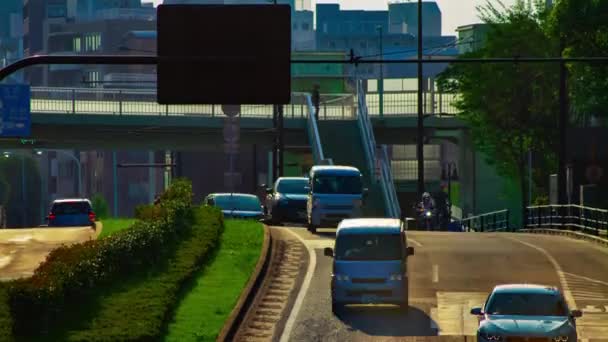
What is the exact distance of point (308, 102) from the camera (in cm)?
9131

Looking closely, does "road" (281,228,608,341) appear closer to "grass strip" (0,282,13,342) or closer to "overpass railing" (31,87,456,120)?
"grass strip" (0,282,13,342)

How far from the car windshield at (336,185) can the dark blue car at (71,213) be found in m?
10.4

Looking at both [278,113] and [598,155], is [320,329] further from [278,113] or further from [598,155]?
[278,113]

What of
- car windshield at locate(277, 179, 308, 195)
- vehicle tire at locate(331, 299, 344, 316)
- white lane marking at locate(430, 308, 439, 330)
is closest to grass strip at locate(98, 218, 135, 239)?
car windshield at locate(277, 179, 308, 195)

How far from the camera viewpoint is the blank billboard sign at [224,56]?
27.1m

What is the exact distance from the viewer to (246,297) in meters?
40.0

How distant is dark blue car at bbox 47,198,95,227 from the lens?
2633 inches

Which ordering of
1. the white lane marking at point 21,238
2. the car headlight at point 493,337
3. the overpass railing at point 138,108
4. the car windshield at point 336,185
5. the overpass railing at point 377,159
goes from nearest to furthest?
1. the car headlight at point 493,337
2. the white lane marking at point 21,238
3. the car windshield at point 336,185
4. the overpass railing at point 377,159
5. the overpass railing at point 138,108

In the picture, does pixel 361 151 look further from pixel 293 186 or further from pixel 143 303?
pixel 143 303

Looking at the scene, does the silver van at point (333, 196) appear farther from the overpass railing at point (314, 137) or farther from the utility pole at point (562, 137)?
the overpass railing at point (314, 137)

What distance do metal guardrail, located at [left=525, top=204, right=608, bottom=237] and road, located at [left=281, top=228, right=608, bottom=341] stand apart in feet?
9.51

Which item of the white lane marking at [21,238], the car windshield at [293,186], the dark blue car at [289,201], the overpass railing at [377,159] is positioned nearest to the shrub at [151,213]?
the white lane marking at [21,238]

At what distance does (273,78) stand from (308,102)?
6393 centimetres

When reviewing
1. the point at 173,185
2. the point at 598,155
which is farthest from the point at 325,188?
the point at 598,155
